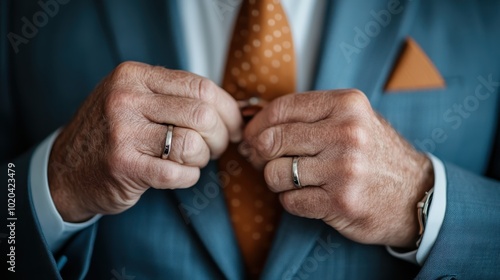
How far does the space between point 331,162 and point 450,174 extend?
0.23m

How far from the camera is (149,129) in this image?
74cm

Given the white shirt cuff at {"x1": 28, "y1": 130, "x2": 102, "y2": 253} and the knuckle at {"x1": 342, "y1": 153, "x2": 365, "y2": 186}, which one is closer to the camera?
the knuckle at {"x1": 342, "y1": 153, "x2": 365, "y2": 186}

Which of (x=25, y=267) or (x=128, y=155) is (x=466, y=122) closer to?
(x=128, y=155)

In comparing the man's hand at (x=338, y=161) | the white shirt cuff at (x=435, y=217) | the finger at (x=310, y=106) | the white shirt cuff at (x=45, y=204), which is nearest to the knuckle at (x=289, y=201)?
the man's hand at (x=338, y=161)

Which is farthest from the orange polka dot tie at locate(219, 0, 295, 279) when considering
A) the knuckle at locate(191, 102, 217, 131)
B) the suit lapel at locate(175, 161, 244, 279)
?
the knuckle at locate(191, 102, 217, 131)

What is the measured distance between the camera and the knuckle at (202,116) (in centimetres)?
73

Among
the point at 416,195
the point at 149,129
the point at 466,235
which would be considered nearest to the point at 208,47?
the point at 149,129

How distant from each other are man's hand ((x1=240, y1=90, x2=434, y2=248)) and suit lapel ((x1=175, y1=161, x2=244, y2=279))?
11cm

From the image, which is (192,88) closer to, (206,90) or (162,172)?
(206,90)

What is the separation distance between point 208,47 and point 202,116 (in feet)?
0.72

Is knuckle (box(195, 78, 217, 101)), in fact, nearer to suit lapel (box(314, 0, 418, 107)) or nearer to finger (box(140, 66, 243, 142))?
finger (box(140, 66, 243, 142))

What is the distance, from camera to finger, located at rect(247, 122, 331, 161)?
0.73 m

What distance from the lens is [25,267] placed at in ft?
2.85

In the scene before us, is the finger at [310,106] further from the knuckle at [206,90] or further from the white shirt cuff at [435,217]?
the white shirt cuff at [435,217]
